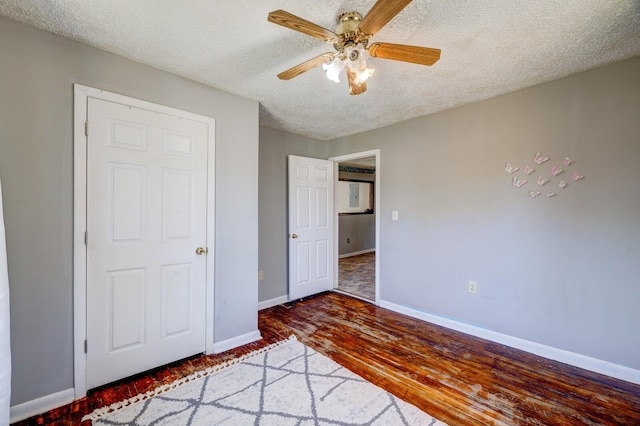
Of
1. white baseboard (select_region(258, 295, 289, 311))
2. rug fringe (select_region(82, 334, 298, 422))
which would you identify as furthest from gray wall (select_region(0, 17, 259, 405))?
white baseboard (select_region(258, 295, 289, 311))

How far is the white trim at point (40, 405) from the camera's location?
5.24 feet

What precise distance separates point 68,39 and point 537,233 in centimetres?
384

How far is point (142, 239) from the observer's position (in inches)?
80.5

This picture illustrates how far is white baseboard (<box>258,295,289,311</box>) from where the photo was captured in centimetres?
347

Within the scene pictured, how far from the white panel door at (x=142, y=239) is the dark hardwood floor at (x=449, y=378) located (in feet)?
0.79

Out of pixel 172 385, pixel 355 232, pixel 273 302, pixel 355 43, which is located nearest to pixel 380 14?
pixel 355 43

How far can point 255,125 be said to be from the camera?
2652 millimetres

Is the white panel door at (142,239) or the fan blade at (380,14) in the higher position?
the fan blade at (380,14)

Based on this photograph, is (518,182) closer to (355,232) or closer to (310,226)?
(310,226)

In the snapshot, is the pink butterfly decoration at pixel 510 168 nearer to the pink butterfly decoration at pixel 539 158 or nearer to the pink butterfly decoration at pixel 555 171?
the pink butterfly decoration at pixel 539 158

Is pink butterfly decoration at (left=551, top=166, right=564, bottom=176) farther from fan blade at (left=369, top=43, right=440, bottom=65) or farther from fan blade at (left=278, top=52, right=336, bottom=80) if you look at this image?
fan blade at (left=278, top=52, right=336, bottom=80)

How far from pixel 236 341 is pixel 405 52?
2631 mm

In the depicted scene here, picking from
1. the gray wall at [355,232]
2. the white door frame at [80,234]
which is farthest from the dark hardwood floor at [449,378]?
the gray wall at [355,232]

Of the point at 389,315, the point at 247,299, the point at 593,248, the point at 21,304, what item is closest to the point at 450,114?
the point at 593,248
